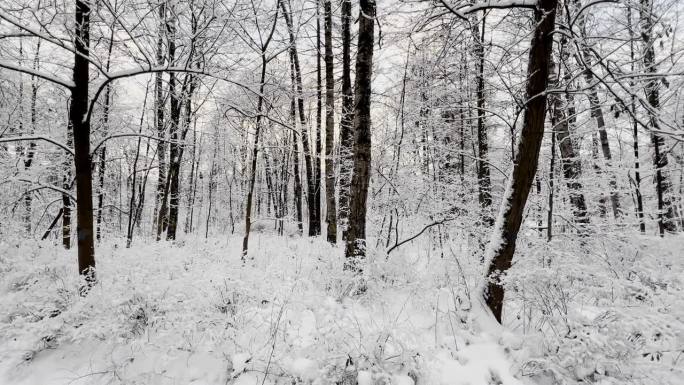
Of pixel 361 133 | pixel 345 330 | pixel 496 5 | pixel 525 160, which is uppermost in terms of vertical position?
pixel 496 5

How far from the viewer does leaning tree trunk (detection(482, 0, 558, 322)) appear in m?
3.50

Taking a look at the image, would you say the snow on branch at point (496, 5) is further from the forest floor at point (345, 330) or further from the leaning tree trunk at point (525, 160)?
the forest floor at point (345, 330)

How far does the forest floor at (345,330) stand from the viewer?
9.27 ft

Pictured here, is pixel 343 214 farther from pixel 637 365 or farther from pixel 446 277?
pixel 637 365

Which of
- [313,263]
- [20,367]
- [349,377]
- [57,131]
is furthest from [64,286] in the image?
[57,131]

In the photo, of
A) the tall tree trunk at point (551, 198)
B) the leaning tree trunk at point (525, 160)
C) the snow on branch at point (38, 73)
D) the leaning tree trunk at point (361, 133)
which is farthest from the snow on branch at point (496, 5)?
the snow on branch at point (38, 73)

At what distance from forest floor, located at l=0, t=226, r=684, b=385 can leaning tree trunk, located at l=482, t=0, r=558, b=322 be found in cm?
23

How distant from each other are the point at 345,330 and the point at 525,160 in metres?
2.68

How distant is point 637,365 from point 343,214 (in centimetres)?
901

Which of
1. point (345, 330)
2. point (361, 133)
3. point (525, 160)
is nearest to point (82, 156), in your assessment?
point (361, 133)

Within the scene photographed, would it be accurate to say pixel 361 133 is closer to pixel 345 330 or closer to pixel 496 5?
pixel 496 5

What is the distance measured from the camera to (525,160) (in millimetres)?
3613

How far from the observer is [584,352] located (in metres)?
2.75

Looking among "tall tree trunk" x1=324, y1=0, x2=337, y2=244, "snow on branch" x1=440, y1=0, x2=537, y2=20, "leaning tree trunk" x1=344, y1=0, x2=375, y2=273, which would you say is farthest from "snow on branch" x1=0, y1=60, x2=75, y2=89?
"tall tree trunk" x1=324, y1=0, x2=337, y2=244
